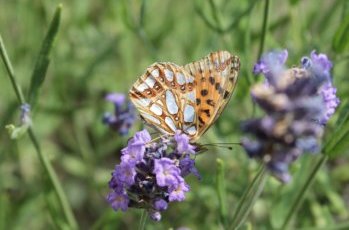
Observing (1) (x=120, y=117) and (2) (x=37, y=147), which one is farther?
(1) (x=120, y=117)

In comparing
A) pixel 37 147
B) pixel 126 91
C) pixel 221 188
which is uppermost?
pixel 126 91

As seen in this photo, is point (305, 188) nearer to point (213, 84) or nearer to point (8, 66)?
point (213, 84)

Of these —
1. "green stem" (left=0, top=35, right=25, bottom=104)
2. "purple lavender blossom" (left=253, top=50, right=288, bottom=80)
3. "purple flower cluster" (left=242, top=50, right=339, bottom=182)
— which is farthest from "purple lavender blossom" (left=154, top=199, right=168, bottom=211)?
"green stem" (left=0, top=35, right=25, bottom=104)

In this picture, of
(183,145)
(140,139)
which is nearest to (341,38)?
(183,145)

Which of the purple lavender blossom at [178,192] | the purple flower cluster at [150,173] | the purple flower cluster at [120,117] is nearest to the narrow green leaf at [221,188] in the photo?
the purple flower cluster at [150,173]

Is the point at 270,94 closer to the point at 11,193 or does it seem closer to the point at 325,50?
the point at 325,50

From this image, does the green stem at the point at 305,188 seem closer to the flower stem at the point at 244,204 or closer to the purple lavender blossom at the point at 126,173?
the flower stem at the point at 244,204

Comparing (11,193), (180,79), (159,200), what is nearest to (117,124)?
(180,79)
